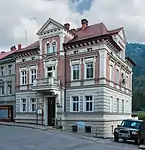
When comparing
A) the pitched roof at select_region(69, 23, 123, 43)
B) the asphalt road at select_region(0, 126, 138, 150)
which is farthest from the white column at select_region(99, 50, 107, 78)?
the asphalt road at select_region(0, 126, 138, 150)

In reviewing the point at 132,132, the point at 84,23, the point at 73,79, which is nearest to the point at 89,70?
the point at 73,79

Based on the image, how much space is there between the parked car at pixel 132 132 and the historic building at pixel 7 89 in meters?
21.6

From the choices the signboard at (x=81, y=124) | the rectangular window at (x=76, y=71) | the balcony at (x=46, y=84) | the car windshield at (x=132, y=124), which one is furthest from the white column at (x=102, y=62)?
the car windshield at (x=132, y=124)

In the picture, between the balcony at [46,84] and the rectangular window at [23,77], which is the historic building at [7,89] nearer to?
the rectangular window at [23,77]

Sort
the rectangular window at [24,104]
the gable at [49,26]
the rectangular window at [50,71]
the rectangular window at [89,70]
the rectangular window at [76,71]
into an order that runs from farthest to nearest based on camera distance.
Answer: the rectangular window at [24,104], the rectangular window at [50,71], the gable at [49,26], the rectangular window at [76,71], the rectangular window at [89,70]

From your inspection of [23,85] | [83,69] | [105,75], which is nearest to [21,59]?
[23,85]

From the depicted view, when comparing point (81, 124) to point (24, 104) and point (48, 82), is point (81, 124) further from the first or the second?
point (24, 104)

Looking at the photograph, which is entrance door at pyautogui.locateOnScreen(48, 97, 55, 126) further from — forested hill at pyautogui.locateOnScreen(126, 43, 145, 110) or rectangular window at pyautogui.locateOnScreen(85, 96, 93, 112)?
forested hill at pyautogui.locateOnScreen(126, 43, 145, 110)

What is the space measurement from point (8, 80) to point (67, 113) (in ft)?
45.4

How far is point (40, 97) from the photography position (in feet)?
114

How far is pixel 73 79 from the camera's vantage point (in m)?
32.8

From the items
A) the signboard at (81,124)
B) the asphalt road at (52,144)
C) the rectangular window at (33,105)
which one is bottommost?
the signboard at (81,124)

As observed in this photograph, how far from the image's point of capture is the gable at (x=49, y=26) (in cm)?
3343

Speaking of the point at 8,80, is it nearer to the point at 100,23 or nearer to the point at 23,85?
the point at 23,85
